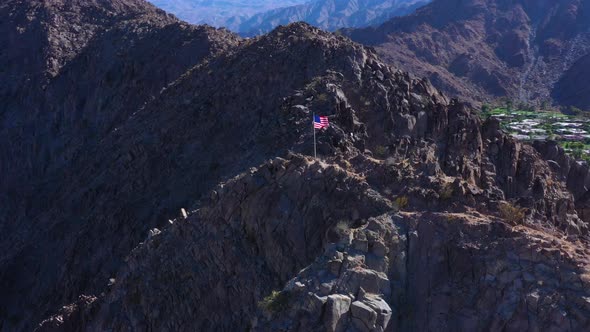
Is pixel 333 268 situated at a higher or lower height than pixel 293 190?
lower

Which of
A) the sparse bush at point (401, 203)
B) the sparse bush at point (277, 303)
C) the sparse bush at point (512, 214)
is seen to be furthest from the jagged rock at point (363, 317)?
the sparse bush at point (512, 214)

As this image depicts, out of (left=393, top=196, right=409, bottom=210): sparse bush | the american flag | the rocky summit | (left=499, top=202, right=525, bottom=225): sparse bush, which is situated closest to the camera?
the rocky summit

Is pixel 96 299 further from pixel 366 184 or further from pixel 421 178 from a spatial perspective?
pixel 421 178

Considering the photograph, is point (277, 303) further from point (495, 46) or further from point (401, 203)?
point (495, 46)

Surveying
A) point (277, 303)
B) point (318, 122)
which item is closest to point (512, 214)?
point (277, 303)

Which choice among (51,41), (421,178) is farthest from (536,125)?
(421,178)

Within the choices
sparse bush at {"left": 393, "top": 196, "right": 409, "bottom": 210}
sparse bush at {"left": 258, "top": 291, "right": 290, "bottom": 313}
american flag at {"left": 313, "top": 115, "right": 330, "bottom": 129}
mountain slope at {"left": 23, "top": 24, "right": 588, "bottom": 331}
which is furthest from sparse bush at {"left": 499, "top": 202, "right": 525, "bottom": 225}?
american flag at {"left": 313, "top": 115, "right": 330, "bottom": 129}

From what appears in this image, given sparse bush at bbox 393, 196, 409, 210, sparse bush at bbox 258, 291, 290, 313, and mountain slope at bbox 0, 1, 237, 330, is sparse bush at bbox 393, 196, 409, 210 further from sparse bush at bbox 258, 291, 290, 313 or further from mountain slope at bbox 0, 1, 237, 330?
mountain slope at bbox 0, 1, 237, 330

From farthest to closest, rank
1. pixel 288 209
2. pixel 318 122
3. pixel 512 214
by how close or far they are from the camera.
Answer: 1. pixel 318 122
2. pixel 288 209
3. pixel 512 214
